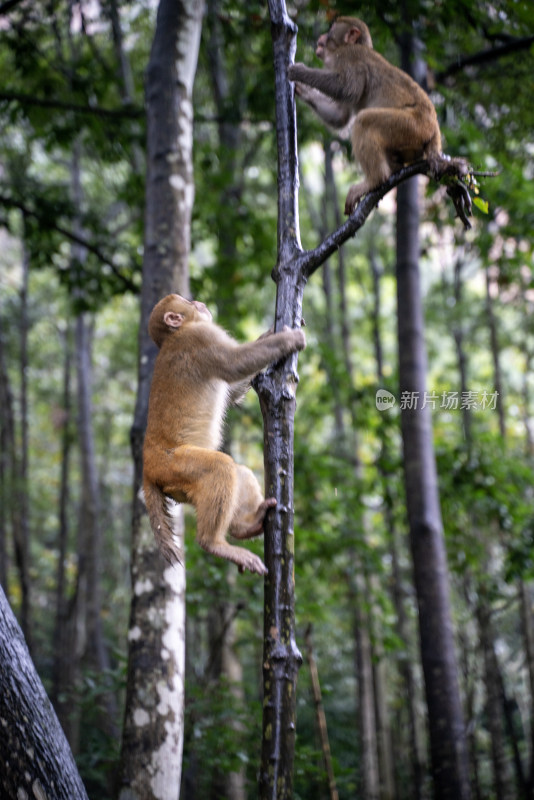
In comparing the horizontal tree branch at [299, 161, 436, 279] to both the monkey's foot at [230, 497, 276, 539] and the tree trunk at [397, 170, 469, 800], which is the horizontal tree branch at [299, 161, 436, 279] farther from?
the tree trunk at [397, 170, 469, 800]

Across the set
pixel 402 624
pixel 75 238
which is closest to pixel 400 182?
pixel 75 238

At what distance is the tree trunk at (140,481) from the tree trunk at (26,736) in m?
1.28

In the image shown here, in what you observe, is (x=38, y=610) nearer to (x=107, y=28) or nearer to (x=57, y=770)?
(x=107, y=28)

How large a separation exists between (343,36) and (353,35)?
84mm

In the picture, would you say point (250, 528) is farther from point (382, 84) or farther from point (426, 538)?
point (382, 84)

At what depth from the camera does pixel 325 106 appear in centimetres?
555

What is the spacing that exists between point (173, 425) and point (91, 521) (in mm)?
9075

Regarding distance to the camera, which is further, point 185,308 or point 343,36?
point 343,36

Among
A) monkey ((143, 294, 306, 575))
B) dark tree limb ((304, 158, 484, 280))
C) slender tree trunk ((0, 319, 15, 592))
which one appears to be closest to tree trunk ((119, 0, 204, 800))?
monkey ((143, 294, 306, 575))

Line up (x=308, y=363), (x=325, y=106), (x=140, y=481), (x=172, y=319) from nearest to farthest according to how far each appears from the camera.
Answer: (x=172, y=319) < (x=140, y=481) < (x=325, y=106) < (x=308, y=363)

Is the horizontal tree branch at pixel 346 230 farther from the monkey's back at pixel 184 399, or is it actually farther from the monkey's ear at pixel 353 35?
the monkey's ear at pixel 353 35

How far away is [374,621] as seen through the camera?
29.0 feet

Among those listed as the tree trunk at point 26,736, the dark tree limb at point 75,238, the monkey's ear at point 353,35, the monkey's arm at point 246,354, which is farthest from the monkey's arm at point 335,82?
the tree trunk at point 26,736

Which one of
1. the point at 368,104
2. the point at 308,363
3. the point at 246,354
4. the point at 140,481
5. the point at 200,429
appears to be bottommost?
the point at 200,429
